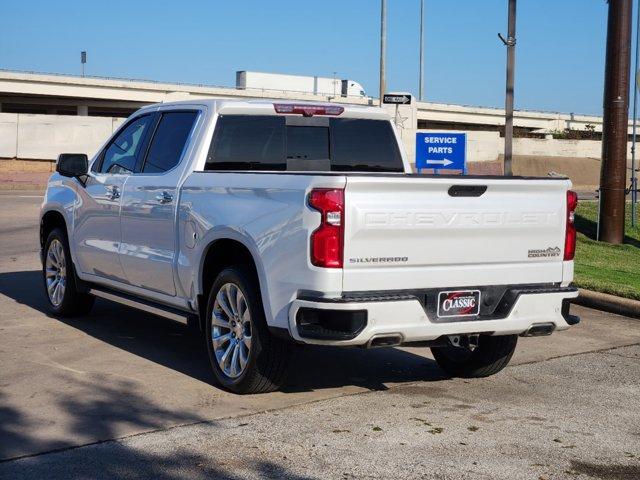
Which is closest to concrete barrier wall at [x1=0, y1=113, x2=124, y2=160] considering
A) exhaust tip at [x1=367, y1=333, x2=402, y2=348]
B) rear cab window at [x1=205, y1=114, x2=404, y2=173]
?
rear cab window at [x1=205, y1=114, x2=404, y2=173]

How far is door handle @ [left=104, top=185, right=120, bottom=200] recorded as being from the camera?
27.5 feet

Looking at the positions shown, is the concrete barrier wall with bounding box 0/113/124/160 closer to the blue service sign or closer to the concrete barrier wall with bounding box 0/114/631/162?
the concrete barrier wall with bounding box 0/114/631/162

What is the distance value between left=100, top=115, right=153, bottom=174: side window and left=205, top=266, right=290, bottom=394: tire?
6.55 feet

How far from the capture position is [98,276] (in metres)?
8.82

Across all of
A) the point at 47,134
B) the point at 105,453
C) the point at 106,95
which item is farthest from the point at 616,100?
the point at 106,95

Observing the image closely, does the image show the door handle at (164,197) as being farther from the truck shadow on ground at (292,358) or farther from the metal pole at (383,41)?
the metal pole at (383,41)

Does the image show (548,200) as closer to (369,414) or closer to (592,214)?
(369,414)

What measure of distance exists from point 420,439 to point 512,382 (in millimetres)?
1856

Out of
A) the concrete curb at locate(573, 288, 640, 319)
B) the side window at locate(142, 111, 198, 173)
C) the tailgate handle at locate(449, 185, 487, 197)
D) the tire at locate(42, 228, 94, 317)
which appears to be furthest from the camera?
the concrete curb at locate(573, 288, 640, 319)

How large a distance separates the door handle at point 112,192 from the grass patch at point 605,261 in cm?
584

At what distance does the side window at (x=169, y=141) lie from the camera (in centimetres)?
775

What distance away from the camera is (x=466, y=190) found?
634 cm

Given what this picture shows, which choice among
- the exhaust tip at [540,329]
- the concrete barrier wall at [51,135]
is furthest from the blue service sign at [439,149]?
the concrete barrier wall at [51,135]

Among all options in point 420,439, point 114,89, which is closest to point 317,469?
point 420,439
